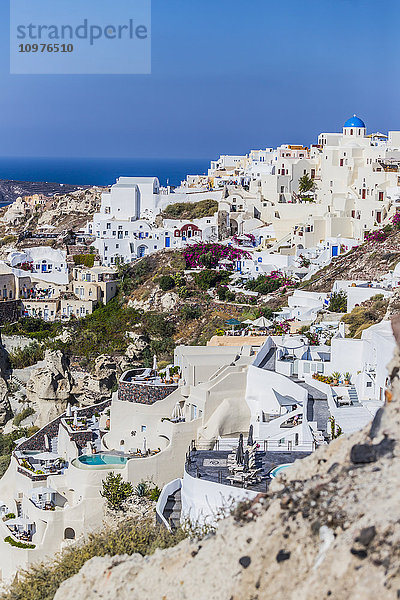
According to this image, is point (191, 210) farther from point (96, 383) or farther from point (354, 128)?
point (96, 383)

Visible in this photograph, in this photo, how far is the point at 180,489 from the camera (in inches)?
480

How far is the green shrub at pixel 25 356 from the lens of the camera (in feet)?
88.5

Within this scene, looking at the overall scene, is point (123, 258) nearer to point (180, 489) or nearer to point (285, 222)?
point (285, 222)

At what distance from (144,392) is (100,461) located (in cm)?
194

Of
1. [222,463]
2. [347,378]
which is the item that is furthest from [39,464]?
[347,378]

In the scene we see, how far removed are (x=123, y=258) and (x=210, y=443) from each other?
23.1 metres

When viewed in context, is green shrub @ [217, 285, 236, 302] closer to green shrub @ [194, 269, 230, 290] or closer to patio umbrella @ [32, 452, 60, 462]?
green shrub @ [194, 269, 230, 290]

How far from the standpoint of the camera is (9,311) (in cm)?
3191

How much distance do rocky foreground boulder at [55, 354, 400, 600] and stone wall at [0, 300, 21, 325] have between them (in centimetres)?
2643

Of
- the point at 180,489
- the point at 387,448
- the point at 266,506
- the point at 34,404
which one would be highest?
the point at 387,448

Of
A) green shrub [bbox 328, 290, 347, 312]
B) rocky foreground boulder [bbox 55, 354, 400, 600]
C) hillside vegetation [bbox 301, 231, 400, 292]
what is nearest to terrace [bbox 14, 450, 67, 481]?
rocky foreground boulder [bbox 55, 354, 400, 600]

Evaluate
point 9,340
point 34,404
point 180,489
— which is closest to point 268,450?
point 180,489

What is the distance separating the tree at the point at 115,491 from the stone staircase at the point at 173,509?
99 centimetres

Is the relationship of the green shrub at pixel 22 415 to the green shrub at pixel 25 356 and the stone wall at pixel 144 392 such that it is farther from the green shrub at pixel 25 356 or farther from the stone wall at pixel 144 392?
the stone wall at pixel 144 392
